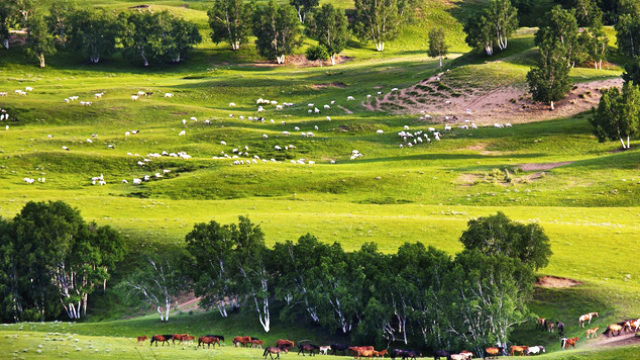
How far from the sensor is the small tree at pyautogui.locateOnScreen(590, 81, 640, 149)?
106625mm

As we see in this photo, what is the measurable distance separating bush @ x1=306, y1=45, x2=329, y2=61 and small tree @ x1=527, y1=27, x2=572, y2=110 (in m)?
63.2

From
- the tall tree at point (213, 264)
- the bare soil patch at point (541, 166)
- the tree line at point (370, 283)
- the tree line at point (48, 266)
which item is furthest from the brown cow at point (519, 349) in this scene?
the bare soil patch at point (541, 166)

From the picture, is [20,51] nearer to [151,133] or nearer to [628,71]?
[151,133]

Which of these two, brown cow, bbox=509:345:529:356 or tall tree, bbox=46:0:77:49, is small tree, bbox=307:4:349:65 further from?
brown cow, bbox=509:345:529:356

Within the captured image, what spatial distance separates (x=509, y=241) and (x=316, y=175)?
4171 cm

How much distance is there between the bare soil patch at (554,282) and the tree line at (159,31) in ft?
411

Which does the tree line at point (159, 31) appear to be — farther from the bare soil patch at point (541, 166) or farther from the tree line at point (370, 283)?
the tree line at point (370, 283)

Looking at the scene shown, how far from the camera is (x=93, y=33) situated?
181125mm

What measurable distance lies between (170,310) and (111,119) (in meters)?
74.3

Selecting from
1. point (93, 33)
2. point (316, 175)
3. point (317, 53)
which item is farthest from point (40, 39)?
point (316, 175)

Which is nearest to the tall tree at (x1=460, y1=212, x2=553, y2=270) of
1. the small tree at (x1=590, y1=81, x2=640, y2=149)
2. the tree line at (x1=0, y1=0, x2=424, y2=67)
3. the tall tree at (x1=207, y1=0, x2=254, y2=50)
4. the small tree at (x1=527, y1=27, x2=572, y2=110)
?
the small tree at (x1=590, y1=81, x2=640, y2=149)

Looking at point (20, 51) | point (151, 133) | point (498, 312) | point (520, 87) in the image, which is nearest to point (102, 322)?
point (498, 312)

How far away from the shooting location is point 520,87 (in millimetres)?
133875

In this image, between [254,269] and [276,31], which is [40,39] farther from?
[254,269]
